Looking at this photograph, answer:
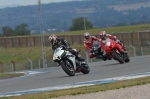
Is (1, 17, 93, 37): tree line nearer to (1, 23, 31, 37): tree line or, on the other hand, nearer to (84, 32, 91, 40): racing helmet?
(1, 23, 31, 37): tree line

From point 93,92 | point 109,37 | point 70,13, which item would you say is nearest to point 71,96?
point 93,92

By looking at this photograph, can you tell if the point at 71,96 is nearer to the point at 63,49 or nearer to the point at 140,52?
the point at 63,49

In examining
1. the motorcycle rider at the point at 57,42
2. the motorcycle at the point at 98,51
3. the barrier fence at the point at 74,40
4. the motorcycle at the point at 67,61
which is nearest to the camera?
the motorcycle rider at the point at 57,42

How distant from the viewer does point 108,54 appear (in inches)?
1043

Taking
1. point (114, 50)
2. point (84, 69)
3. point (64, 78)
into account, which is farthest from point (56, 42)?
A: point (114, 50)

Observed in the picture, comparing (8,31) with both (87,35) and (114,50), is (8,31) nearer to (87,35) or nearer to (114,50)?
(87,35)

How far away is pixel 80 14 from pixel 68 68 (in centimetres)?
11981

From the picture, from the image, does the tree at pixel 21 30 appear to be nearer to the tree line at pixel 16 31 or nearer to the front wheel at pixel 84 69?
the tree line at pixel 16 31

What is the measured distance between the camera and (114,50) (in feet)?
82.7

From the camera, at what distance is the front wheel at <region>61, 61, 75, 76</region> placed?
821 inches

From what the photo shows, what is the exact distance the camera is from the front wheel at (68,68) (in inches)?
821

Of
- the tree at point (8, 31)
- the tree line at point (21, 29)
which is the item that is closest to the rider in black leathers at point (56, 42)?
the tree line at point (21, 29)

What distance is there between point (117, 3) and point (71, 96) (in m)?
147

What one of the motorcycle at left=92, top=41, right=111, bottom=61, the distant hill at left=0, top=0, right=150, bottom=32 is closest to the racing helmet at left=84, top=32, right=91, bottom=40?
the motorcycle at left=92, top=41, right=111, bottom=61
